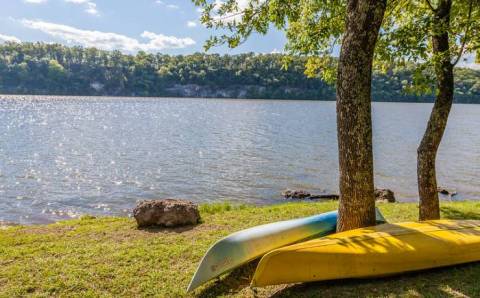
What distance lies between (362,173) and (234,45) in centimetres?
426

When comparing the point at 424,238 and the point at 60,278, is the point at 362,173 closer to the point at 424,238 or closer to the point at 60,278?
the point at 424,238

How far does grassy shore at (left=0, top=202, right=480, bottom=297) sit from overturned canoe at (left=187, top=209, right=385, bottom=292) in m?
0.31

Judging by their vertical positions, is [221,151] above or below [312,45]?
below

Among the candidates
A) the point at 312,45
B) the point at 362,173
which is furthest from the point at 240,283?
the point at 312,45

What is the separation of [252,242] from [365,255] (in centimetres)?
219

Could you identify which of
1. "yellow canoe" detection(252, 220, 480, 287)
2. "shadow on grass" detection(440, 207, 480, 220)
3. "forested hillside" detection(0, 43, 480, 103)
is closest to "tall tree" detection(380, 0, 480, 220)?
"yellow canoe" detection(252, 220, 480, 287)

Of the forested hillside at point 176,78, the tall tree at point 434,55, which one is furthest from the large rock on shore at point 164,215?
the forested hillside at point 176,78

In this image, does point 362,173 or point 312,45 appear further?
point 312,45

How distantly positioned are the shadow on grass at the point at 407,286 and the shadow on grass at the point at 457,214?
5908 mm

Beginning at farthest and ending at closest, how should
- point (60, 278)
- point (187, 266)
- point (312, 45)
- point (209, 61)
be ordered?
point (209, 61) < point (312, 45) < point (187, 266) < point (60, 278)

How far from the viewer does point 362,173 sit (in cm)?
714

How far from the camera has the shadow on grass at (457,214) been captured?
1226 cm

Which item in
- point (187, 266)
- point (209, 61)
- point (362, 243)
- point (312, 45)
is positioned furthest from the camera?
point (209, 61)

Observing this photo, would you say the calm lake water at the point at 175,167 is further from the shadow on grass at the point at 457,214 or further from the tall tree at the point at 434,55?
the tall tree at the point at 434,55
